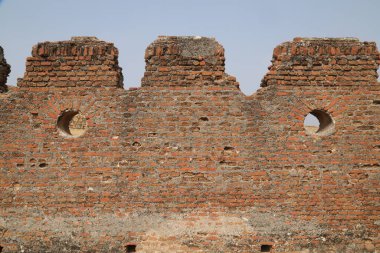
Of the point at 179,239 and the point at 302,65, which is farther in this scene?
the point at 302,65

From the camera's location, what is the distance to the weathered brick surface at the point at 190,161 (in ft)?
17.5

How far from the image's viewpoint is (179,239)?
5324 mm

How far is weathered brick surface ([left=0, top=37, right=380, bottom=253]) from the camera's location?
5.35 metres

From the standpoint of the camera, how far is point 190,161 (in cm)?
548

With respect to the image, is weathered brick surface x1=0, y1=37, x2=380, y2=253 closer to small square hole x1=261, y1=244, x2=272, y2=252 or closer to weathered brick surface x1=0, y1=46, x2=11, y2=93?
small square hole x1=261, y1=244, x2=272, y2=252

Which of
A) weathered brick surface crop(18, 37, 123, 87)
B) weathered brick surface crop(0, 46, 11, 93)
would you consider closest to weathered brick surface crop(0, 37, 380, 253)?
weathered brick surface crop(18, 37, 123, 87)

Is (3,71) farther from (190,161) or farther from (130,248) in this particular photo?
(130,248)

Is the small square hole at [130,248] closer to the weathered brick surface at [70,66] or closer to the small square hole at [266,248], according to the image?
the small square hole at [266,248]

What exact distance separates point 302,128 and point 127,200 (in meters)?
3.05

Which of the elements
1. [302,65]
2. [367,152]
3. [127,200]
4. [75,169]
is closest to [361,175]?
[367,152]

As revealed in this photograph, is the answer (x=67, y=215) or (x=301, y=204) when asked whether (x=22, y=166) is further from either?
(x=301, y=204)

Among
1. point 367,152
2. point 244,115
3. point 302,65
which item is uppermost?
point 302,65

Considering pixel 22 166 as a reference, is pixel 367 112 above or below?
above

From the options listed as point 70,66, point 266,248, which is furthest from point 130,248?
point 70,66
